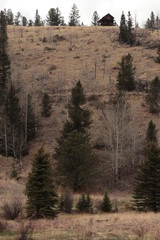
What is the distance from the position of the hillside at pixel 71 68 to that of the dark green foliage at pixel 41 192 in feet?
59.9

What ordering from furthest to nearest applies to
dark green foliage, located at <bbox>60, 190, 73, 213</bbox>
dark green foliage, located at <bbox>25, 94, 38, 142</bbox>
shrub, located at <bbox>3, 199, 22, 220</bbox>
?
dark green foliage, located at <bbox>25, 94, 38, 142</bbox>, dark green foliage, located at <bbox>60, 190, 73, 213</bbox>, shrub, located at <bbox>3, 199, 22, 220</bbox>

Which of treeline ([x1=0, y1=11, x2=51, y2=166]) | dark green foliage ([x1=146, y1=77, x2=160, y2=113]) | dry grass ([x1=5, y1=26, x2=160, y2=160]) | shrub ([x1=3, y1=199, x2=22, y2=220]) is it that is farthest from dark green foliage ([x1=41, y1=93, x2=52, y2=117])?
shrub ([x1=3, y1=199, x2=22, y2=220])

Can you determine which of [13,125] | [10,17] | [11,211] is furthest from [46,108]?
[10,17]

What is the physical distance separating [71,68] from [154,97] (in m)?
29.9

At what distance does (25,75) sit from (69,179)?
1742 inches

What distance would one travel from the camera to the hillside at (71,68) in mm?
52906

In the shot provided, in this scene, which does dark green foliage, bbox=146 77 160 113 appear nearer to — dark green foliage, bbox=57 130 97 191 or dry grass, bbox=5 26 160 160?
dry grass, bbox=5 26 160 160

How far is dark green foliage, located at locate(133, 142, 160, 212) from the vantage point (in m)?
24.0

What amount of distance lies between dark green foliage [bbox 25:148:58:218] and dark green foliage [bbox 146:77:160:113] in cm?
3403

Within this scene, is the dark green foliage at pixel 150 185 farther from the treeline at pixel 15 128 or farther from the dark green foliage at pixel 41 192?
the treeline at pixel 15 128

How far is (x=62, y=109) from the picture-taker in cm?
5800

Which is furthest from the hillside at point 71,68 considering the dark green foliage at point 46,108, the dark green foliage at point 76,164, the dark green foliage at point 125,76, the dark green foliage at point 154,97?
the dark green foliage at point 76,164

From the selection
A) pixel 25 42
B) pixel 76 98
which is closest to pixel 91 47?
pixel 25 42

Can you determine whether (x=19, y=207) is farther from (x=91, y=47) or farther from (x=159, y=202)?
(x=91, y=47)
